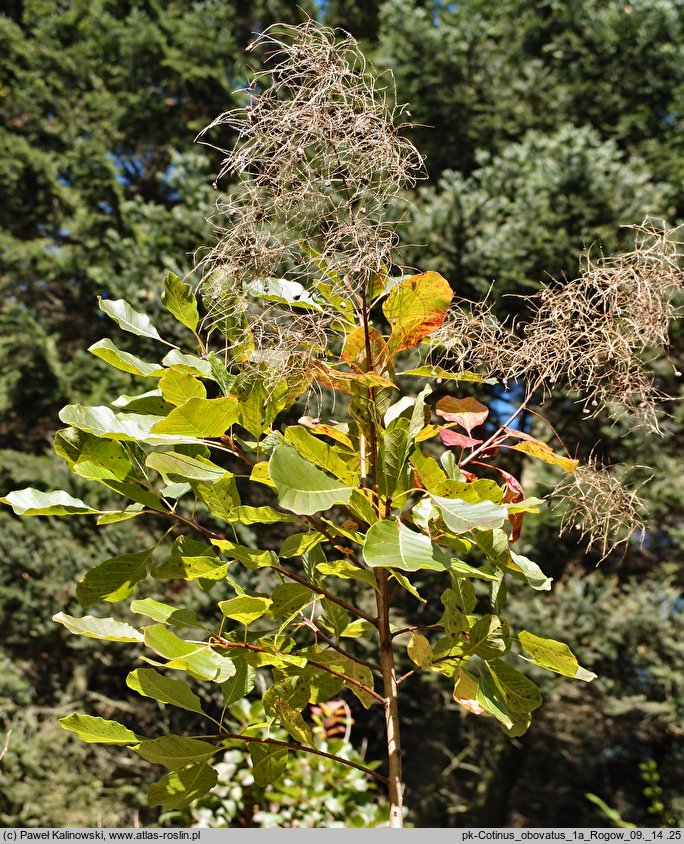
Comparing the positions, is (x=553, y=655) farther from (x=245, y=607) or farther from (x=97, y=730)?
(x=97, y=730)

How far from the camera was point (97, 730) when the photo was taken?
57 centimetres

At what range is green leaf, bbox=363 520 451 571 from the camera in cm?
49

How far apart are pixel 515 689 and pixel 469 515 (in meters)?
0.19

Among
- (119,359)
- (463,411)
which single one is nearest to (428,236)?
(463,411)

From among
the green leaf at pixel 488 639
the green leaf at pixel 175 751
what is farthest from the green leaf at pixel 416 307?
the green leaf at pixel 175 751

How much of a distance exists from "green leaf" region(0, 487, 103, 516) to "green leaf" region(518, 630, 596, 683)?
0.35 meters

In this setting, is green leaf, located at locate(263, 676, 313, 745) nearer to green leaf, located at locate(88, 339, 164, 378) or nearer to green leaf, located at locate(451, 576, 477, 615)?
green leaf, located at locate(451, 576, 477, 615)

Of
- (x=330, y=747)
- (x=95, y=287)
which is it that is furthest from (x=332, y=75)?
(x=95, y=287)

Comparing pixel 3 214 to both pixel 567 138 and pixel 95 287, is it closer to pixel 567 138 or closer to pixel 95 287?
pixel 95 287

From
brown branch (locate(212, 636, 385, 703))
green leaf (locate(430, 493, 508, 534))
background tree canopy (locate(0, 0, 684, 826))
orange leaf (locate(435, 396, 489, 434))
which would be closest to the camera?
green leaf (locate(430, 493, 508, 534))

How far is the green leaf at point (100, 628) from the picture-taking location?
551mm

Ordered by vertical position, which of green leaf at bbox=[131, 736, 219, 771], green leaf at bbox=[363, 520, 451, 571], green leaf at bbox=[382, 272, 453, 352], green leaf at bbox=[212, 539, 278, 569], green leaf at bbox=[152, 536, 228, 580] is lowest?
green leaf at bbox=[131, 736, 219, 771]

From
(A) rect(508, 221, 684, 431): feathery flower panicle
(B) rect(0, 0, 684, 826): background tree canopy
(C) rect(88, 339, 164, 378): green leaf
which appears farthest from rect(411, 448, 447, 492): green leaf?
(B) rect(0, 0, 684, 826): background tree canopy

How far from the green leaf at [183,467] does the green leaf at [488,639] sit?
0.23m
